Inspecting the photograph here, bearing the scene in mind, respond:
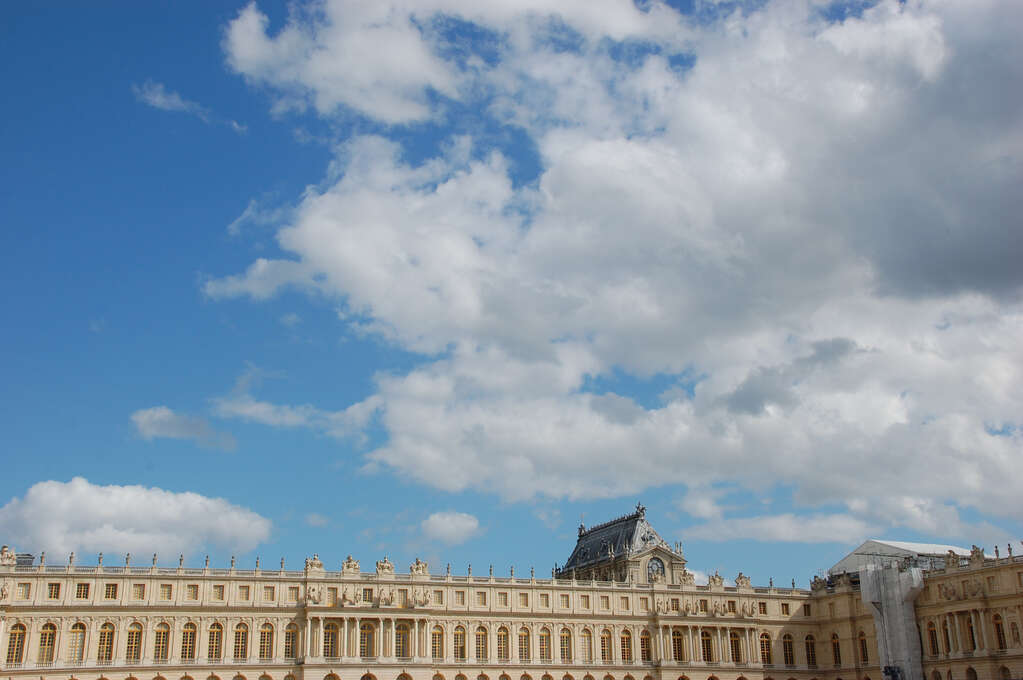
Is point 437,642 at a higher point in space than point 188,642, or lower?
higher

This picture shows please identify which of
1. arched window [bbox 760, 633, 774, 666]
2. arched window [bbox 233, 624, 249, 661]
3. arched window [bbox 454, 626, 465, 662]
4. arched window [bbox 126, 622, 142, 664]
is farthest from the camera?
arched window [bbox 760, 633, 774, 666]

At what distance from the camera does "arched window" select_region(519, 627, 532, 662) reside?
9825 centimetres

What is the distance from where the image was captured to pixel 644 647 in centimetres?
→ 10288

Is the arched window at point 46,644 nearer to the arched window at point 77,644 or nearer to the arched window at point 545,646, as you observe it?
the arched window at point 77,644

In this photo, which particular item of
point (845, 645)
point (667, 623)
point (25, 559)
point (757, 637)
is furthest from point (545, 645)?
point (25, 559)

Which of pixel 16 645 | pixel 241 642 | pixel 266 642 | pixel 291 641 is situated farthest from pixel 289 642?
pixel 16 645

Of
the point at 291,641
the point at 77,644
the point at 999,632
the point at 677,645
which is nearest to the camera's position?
the point at 77,644

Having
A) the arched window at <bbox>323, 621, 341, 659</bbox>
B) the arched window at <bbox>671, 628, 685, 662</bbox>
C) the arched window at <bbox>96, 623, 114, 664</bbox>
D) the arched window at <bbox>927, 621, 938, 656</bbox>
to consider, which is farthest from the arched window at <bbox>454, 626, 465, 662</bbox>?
the arched window at <bbox>927, 621, 938, 656</bbox>

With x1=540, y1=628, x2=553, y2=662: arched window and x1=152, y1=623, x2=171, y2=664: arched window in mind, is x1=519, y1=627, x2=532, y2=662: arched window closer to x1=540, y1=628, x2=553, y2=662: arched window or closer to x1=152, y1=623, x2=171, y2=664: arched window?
x1=540, y1=628, x2=553, y2=662: arched window

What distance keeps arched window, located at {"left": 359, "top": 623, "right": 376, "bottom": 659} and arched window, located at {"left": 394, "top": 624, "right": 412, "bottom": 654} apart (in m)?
2.21

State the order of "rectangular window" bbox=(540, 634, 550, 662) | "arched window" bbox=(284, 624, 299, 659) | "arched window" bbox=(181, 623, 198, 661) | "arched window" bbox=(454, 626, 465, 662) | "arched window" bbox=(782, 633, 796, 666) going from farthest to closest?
1. "arched window" bbox=(782, 633, 796, 666)
2. "rectangular window" bbox=(540, 634, 550, 662)
3. "arched window" bbox=(454, 626, 465, 662)
4. "arched window" bbox=(284, 624, 299, 659)
5. "arched window" bbox=(181, 623, 198, 661)

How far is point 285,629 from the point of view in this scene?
89938 mm

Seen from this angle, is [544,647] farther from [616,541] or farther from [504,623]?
[616,541]

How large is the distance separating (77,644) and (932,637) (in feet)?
249
